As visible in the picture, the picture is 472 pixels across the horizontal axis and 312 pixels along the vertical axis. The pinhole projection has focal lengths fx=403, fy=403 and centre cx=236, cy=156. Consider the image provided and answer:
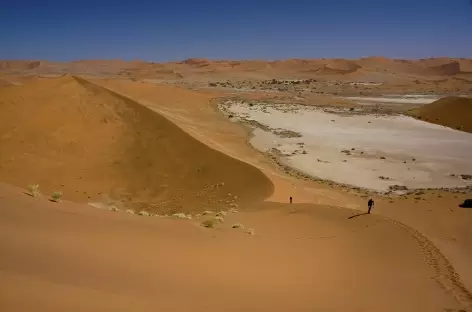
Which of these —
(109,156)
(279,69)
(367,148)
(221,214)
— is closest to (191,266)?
(221,214)

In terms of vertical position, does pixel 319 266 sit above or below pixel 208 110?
below

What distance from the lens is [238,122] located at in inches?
1390

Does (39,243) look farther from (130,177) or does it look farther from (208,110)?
(208,110)

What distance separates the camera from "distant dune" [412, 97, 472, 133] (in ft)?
121

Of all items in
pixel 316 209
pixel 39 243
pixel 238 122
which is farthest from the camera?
pixel 238 122

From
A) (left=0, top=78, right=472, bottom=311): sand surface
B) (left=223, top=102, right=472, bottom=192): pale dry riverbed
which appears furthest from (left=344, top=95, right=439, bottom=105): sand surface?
(left=0, top=78, right=472, bottom=311): sand surface

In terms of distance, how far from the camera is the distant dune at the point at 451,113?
3691 cm

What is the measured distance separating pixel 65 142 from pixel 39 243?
17.8 metres

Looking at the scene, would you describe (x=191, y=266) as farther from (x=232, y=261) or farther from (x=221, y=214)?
(x=221, y=214)

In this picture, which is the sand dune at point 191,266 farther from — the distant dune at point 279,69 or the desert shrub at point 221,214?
the distant dune at point 279,69

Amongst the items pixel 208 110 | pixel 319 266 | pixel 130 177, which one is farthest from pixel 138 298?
pixel 208 110

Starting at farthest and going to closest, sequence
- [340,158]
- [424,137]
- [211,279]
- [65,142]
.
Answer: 1. [424,137]
2. [340,158]
3. [65,142]
4. [211,279]

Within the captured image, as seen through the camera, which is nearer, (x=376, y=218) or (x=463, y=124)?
(x=376, y=218)

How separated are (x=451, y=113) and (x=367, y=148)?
55.7ft
